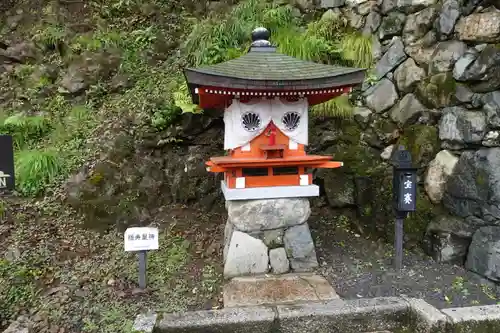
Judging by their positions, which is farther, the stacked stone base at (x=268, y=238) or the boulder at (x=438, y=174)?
the boulder at (x=438, y=174)

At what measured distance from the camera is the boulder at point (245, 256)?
484 centimetres

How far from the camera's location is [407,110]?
5910 mm

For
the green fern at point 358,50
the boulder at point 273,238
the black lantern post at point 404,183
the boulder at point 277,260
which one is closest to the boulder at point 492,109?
the black lantern post at point 404,183

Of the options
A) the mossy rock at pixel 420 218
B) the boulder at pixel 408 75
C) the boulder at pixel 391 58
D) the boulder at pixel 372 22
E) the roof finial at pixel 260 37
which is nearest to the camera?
the roof finial at pixel 260 37

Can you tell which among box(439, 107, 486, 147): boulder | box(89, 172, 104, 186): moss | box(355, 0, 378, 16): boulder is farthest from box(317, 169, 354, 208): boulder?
box(89, 172, 104, 186): moss

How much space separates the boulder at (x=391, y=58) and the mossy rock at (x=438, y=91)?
79 centimetres

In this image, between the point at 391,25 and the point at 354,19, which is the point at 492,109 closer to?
the point at 391,25

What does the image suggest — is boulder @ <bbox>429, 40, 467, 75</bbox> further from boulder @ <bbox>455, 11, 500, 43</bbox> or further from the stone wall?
boulder @ <bbox>455, 11, 500, 43</bbox>

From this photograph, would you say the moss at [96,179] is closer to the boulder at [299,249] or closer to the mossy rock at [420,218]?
the boulder at [299,249]

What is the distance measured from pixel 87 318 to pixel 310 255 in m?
3.02

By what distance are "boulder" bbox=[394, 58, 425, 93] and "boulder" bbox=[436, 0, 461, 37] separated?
25.4 inches

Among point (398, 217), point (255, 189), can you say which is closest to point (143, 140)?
point (255, 189)

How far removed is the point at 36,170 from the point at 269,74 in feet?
16.4

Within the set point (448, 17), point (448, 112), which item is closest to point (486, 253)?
point (448, 112)
